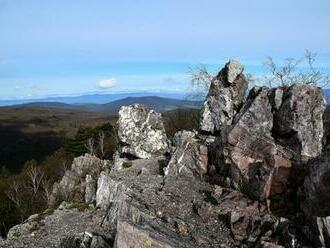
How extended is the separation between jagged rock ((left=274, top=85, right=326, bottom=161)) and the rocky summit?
65 millimetres

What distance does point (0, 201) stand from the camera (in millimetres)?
76500

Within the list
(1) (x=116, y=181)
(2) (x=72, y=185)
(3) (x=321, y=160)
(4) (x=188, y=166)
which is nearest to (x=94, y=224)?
(1) (x=116, y=181)

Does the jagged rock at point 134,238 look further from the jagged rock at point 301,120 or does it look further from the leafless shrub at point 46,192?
the leafless shrub at point 46,192

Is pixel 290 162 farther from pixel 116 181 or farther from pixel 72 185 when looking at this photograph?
pixel 72 185

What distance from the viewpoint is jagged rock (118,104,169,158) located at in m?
43.2

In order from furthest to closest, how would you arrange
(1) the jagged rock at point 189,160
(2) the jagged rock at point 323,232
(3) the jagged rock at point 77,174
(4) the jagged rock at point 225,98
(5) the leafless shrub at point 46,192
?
(5) the leafless shrub at point 46,192, (3) the jagged rock at point 77,174, (4) the jagged rock at point 225,98, (1) the jagged rock at point 189,160, (2) the jagged rock at point 323,232

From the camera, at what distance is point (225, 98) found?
38.4 m

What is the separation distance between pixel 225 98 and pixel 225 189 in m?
12.2

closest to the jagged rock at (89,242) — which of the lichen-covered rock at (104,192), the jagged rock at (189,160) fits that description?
the lichen-covered rock at (104,192)

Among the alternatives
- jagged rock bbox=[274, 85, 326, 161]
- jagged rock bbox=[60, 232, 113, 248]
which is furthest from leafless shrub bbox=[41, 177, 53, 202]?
jagged rock bbox=[60, 232, 113, 248]

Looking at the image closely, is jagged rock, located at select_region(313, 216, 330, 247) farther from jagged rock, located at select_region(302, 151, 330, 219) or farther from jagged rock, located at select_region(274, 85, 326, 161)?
jagged rock, located at select_region(274, 85, 326, 161)

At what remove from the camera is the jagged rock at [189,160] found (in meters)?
31.9

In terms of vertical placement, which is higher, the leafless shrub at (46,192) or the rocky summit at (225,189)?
the rocky summit at (225,189)

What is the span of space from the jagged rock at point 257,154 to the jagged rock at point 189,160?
313 centimetres
